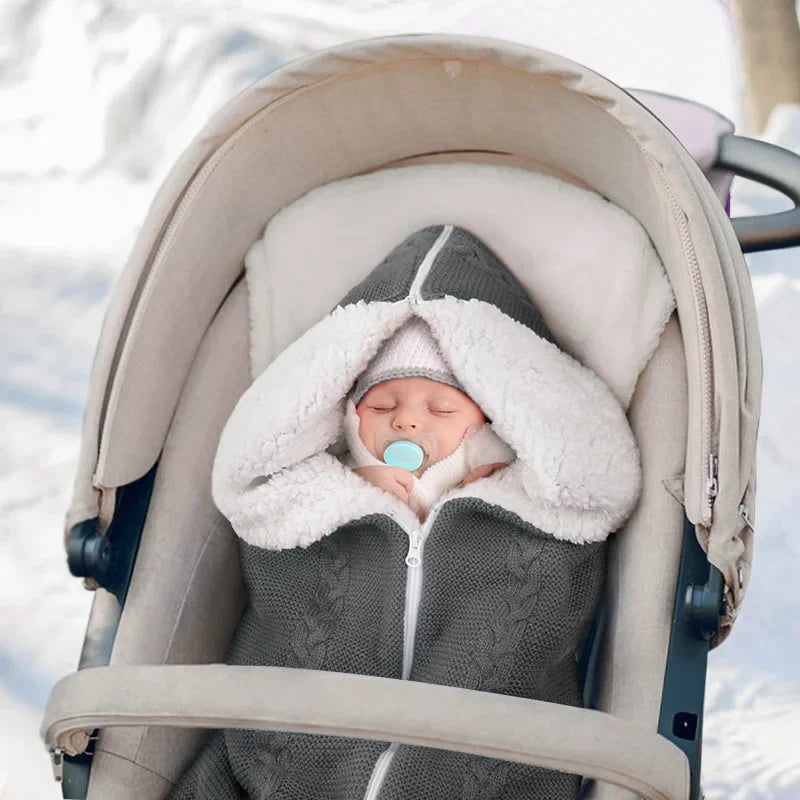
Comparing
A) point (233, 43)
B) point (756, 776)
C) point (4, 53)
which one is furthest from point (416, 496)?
point (4, 53)

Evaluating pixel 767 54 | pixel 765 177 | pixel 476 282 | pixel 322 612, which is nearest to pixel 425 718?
pixel 322 612

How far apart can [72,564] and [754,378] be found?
0.61 meters

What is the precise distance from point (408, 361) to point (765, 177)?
2.09ft

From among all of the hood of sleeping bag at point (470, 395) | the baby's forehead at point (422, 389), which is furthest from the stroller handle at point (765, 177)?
the baby's forehead at point (422, 389)

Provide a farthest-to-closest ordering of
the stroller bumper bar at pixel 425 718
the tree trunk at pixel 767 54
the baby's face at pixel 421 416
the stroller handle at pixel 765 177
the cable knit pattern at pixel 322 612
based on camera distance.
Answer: the tree trunk at pixel 767 54, the stroller handle at pixel 765 177, the baby's face at pixel 421 416, the cable knit pattern at pixel 322 612, the stroller bumper bar at pixel 425 718

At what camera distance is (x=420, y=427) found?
1.20 metres

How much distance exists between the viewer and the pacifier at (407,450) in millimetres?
1176

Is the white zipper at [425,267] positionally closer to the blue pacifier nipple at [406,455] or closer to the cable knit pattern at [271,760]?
the blue pacifier nipple at [406,455]

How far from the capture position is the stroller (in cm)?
102

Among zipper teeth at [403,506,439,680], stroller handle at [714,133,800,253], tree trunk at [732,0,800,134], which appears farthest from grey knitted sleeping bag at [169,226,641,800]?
tree trunk at [732,0,800,134]

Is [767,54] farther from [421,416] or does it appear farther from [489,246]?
[421,416]

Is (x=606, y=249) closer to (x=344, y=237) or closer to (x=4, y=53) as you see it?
(x=344, y=237)

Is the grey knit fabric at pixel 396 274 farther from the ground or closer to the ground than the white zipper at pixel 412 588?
farther from the ground

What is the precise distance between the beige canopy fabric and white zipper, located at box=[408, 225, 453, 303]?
119 millimetres
